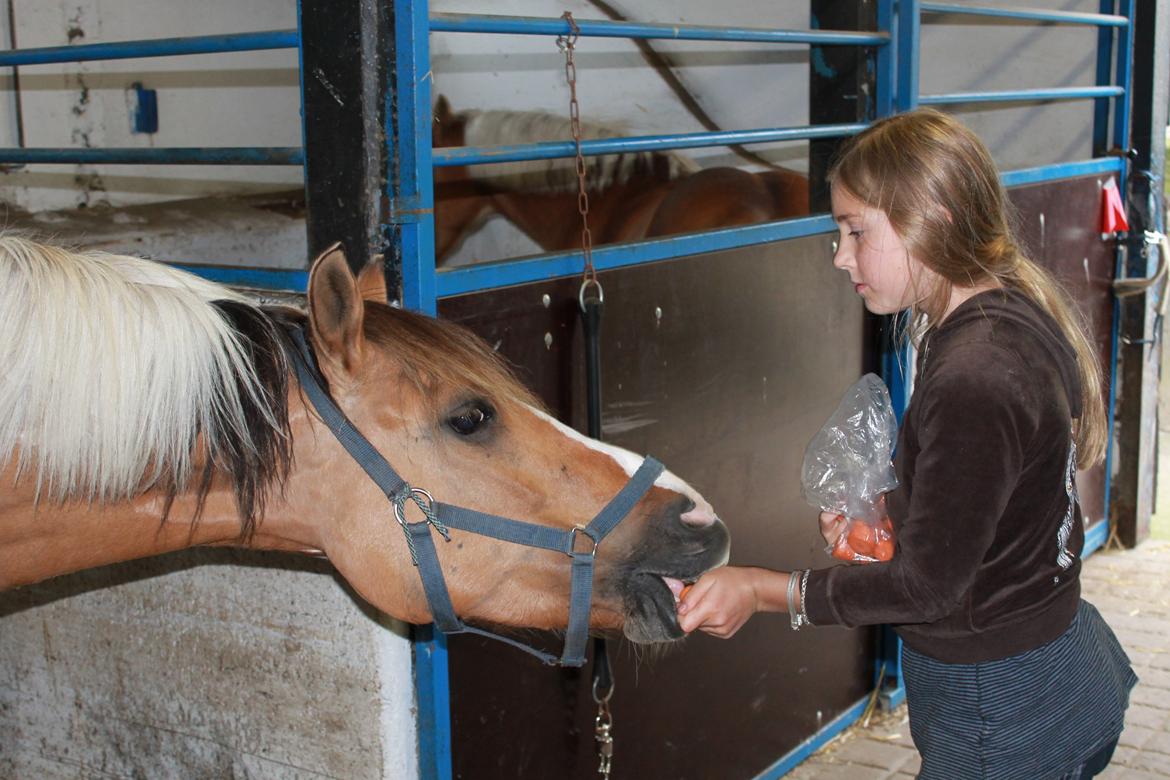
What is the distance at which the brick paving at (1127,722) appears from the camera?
2.91 metres

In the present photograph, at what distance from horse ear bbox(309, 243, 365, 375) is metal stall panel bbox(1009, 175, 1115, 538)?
106 inches

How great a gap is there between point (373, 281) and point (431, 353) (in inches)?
8.1

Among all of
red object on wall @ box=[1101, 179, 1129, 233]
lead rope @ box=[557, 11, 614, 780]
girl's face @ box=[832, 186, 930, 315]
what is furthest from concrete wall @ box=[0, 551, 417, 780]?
red object on wall @ box=[1101, 179, 1129, 233]

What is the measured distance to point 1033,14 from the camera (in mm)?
3482

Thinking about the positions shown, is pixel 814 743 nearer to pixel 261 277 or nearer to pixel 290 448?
pixel 261 277

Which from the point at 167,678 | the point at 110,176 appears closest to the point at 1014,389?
the point at 167,678

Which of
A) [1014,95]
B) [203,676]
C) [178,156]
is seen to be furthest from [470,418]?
[1014,95]

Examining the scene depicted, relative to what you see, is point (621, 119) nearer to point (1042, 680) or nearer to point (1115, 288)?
point (1115, 288)

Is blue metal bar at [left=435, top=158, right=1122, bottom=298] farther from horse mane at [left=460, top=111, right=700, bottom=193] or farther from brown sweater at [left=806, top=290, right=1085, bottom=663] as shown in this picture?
horse mane at [left=460, top=111, right=700, bottom=193]

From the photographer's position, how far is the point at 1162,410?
6.66 meters

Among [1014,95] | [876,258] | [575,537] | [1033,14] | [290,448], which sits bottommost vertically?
[575,537]

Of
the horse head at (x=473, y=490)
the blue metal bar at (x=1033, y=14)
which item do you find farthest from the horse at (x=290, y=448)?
the blue metal bar at (x=1033, y=14)

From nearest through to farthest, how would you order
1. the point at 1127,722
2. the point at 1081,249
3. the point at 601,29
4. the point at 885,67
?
the point at 601,29
the point at 885,67
the point at 1127,722
the point at 1081,249

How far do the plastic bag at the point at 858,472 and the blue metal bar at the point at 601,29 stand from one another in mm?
776
